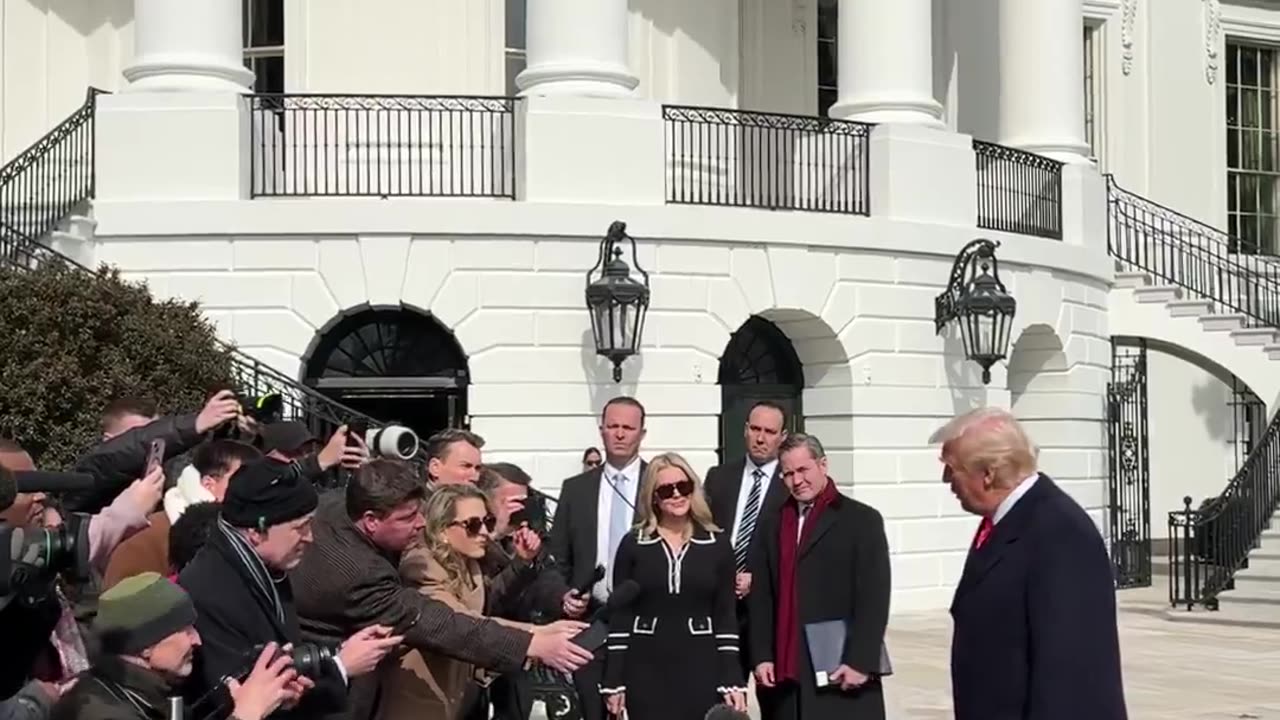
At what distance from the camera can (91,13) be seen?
2361 centimetres

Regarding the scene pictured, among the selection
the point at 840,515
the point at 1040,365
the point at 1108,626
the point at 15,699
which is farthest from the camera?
the point at 1040,365

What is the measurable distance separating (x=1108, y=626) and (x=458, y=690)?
231cm

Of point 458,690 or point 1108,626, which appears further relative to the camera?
point 458,690

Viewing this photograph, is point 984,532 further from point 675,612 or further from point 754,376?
point 754,376

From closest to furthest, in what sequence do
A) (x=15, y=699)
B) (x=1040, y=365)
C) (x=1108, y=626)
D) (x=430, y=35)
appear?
(x=15, y=699) < (x=1108, y=626) < (x=430, y=35) < (x=1040, y=365)

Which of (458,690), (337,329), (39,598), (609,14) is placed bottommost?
(458,690)

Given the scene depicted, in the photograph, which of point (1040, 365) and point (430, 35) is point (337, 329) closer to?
point (430, 35)

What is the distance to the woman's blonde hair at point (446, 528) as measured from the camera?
7203 mm

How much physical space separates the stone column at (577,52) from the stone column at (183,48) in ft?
9.57

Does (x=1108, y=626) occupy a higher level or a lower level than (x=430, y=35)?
lower

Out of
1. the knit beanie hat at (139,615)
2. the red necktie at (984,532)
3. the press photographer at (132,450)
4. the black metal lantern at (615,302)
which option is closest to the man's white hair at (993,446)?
the red necktie at (984,532)

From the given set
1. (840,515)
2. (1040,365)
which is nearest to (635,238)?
Result: (1040,365)

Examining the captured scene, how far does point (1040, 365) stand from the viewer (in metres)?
25.1

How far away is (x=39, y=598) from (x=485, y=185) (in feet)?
51.3
